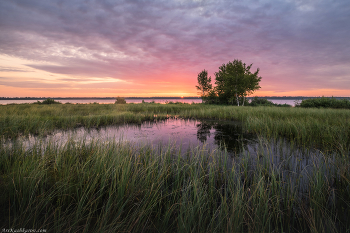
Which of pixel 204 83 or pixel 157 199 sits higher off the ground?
pixel 204 83

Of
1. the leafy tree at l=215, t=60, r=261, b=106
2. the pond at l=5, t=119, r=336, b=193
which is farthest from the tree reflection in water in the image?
the leafy tree at l=215, t=60, r=261, b=106

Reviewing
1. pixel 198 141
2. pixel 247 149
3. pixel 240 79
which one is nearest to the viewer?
pixel 247 149

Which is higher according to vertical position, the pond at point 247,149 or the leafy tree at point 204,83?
the leafy tree at point 204,83

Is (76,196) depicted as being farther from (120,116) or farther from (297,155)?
(120,116)

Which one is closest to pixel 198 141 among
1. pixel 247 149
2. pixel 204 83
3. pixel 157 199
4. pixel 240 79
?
pixel 247 149

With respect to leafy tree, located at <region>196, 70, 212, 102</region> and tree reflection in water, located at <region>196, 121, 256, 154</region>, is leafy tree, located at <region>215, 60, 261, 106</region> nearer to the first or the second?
leafy tree, located at <region>196, 70, 212, 102</region>

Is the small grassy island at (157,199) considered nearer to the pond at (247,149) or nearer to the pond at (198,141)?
the pond at (247,149)

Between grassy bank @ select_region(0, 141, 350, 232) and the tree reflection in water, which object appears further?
the tree reflection in water

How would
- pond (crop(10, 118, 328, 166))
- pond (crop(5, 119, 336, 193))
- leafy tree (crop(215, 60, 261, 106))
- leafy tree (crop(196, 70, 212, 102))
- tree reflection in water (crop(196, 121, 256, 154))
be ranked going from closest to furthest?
pond (crop(5, 119, 336, 193)) → pond (crop(10, 118, 328, 166)) → tree reflection in water (crop(196, 121, 256, 154)) → leafy tree (crop(215, 60, 261, 106)) → leafy tree (crop(196, 70, 212, 102))

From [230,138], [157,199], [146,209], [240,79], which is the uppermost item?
[240,79]

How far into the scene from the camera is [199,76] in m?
47.8

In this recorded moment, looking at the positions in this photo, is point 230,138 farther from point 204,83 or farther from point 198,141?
point 204,83

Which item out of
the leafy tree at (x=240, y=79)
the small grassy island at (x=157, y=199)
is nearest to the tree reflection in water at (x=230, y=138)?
the small grassy island at (x=157, y=199)

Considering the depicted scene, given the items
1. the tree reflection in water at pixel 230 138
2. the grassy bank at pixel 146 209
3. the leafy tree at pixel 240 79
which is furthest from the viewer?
the leafy tree at pixel 240 79
